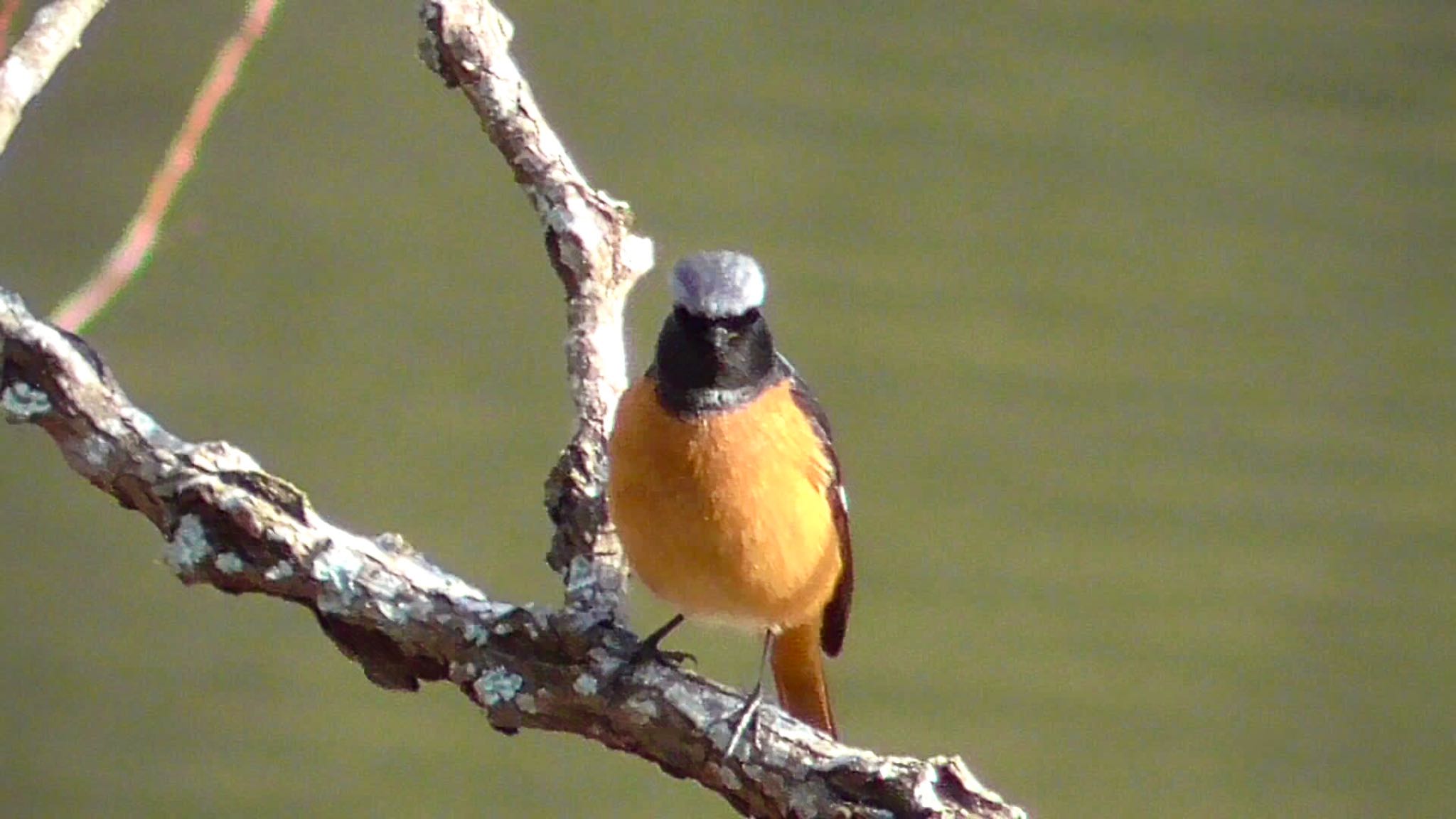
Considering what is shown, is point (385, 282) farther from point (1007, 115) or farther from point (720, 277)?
point (720, 277)

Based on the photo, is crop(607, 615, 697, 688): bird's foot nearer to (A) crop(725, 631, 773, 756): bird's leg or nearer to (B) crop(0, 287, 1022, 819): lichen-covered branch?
(B) crop(0, 287, 1022, 819): lichen-covered branch

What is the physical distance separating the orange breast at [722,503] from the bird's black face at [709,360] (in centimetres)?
Answer: 2

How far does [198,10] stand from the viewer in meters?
4.00

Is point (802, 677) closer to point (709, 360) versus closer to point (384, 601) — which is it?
point (709, 360)

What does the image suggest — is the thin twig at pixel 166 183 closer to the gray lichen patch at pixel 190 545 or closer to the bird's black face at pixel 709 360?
the gray lichen patch at pixel 190 545

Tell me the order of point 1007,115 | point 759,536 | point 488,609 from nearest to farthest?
point 488,609
point 759,536
point 1007,115

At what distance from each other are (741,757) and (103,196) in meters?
2.93

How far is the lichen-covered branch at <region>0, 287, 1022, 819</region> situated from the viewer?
5.47 feet

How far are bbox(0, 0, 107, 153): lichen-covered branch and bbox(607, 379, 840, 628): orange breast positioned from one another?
27.1 inches

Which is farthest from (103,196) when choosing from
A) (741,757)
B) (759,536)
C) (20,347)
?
(741,757)

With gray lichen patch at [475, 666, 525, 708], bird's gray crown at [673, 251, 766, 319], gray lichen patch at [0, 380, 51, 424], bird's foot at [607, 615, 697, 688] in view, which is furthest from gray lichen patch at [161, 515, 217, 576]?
bird's gray crown at [673, 251, 766, 319]

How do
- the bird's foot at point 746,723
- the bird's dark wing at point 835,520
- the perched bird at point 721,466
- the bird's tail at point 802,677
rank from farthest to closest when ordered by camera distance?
the bird's tail at point 802,677 < the bird's dark wing at point 835,520 < the perched bird at point 721,466 < the bird's foot at point 746,723

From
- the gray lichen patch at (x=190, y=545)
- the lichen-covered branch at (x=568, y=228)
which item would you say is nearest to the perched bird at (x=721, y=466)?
the lichen-covered branch at (x=568, y=228)

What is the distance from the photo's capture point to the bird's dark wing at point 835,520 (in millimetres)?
1940
